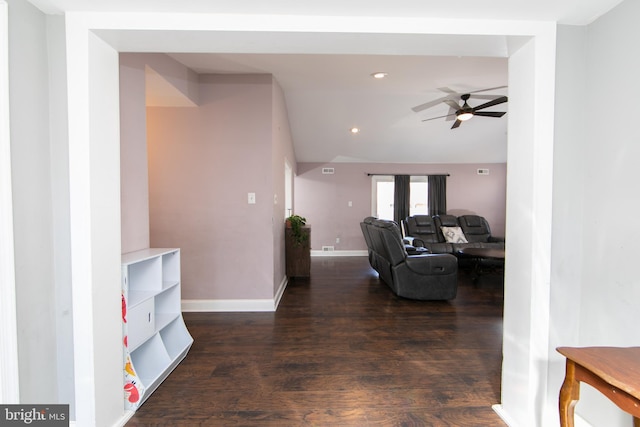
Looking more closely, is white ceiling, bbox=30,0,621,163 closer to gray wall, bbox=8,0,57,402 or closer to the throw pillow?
gray wall, bbox=8,0,57,402

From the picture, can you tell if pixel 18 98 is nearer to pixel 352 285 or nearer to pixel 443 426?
pixel 443 426

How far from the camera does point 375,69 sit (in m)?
3.25

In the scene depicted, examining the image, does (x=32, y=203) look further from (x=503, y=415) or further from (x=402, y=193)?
(x=402, y=193)

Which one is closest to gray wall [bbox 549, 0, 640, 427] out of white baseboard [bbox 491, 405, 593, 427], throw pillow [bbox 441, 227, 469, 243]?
white baseboard [bbox 491, 405, 593, 427]

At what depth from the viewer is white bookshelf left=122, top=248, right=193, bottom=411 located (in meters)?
1.67

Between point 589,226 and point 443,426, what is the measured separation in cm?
126

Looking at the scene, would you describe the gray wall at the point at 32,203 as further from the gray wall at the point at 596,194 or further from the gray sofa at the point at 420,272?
the gray sofa at the point at 420,272

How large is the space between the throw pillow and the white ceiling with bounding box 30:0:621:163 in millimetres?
1806

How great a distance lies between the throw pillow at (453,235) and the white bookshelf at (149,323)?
505 cm

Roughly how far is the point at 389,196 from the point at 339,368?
541 centimetres

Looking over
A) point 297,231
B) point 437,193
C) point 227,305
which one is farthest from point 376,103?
point 227,305

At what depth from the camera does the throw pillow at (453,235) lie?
574cm

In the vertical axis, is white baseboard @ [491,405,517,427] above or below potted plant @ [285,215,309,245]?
below

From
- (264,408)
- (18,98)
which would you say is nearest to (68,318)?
(18,98)
